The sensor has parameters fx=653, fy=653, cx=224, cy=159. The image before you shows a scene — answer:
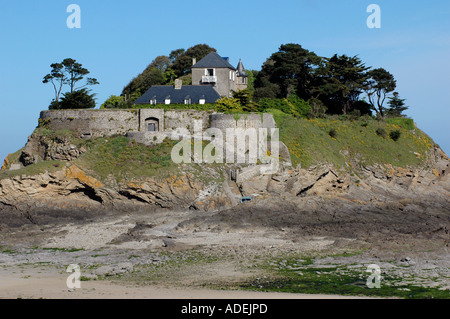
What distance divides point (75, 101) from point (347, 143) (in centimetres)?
2080

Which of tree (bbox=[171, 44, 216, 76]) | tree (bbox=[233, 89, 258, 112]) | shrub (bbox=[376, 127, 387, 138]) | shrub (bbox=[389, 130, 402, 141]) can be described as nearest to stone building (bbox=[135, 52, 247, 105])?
tree (bbox=[233, 89, 258, 112])

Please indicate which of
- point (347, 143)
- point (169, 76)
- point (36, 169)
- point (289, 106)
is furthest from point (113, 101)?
point (347, 143)

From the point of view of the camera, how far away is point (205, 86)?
49781 millimetres

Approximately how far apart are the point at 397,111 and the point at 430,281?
37.2m

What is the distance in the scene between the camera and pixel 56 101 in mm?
50281

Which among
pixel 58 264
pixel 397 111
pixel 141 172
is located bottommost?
pixel 58 264

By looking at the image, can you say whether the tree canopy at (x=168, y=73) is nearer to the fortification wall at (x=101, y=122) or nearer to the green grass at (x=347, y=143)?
the fortification wall at (x=101, y=122)

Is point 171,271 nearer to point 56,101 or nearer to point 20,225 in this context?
point 20,225

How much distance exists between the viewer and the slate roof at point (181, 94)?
48.4m

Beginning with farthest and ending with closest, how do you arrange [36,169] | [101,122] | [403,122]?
[403,122], [101,122], [36,169]

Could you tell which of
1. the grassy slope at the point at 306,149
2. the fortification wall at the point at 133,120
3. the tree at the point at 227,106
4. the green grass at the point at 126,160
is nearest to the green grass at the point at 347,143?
the grassy slope at the point at 306,149

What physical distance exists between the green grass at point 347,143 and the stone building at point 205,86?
564cm

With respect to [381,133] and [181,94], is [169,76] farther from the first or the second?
[381,133]
